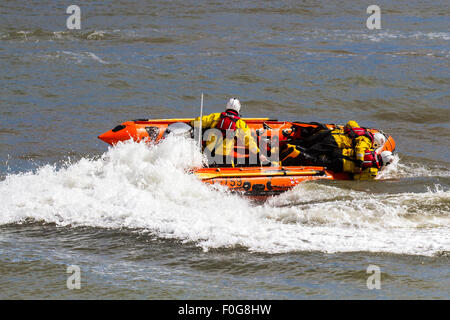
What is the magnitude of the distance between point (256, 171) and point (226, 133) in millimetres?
599

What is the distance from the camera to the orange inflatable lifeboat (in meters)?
7.57

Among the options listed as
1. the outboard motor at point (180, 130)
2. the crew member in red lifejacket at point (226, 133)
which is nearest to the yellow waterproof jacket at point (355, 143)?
the crew member in red lifejacket at point (226, 133)

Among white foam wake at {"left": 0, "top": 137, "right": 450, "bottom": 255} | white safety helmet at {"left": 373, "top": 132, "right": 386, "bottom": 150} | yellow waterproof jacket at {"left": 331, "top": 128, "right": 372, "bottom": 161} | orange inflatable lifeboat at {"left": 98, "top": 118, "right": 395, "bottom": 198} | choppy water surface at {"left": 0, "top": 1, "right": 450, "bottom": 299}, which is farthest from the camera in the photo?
white safety helmet at {"left": 373, "top": 132, "right": 386, "bottom": 150}

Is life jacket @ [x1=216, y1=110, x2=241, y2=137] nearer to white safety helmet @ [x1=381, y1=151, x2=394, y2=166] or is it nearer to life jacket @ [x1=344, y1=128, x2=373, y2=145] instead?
→ life jacket @ [x1=344, y1=128, x2=373, y2=145]

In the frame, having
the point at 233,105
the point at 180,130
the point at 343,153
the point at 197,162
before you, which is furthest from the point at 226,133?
the point at 343,153

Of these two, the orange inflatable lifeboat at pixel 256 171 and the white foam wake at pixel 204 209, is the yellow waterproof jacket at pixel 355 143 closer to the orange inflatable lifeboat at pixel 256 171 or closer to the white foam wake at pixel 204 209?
the orange inflatable lifeboat at pixel 256 171

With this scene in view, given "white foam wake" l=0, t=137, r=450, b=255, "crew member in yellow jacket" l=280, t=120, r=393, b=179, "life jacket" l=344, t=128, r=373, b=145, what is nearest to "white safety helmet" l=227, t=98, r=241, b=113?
"white foam wake" l=0, t=137, r=450, b=255

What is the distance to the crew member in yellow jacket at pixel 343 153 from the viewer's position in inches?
322

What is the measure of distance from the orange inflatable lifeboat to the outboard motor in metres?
Result: 0.16

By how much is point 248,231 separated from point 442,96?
9.39m

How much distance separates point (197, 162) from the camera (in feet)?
25.4

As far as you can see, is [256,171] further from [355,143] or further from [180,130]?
[355,143]
